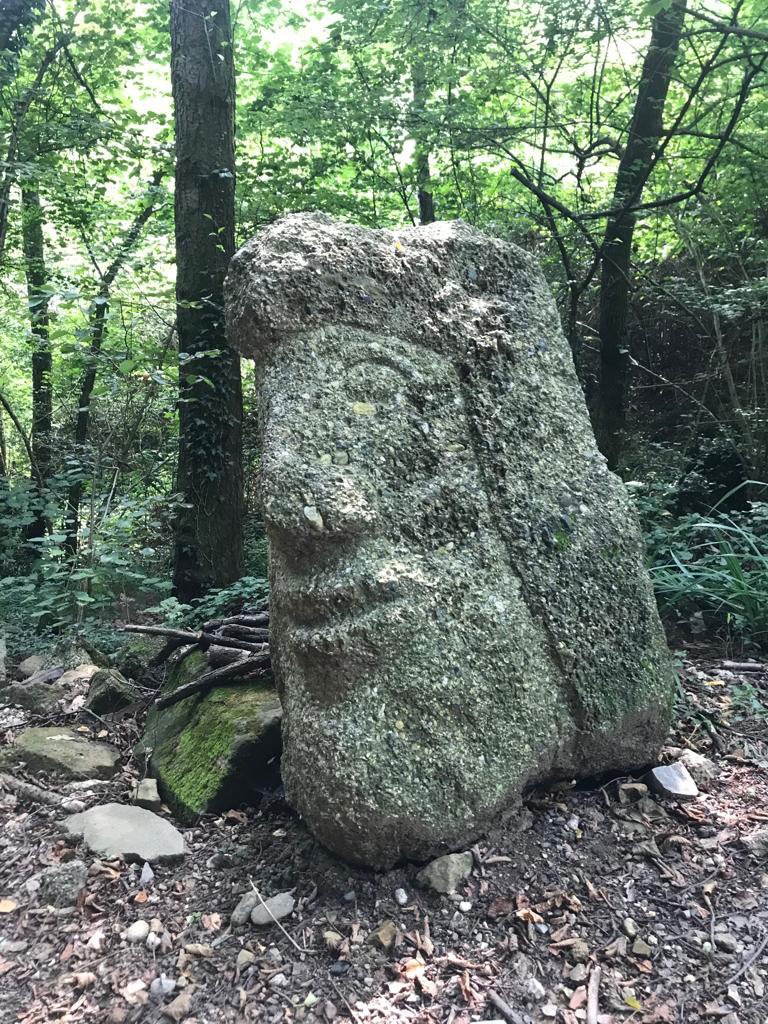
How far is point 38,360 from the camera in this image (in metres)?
8.31

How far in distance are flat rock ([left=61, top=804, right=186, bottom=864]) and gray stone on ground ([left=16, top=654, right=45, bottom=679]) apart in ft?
5.83

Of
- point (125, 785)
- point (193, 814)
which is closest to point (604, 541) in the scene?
point (193, 814)

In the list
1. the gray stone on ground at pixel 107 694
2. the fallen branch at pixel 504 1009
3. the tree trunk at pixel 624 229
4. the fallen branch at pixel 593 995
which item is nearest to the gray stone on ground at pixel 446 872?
the fallen branch at pixel 504 1009

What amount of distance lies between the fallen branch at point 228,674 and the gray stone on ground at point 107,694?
17.7 inches

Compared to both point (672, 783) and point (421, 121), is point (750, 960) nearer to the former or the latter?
point (672, 783)

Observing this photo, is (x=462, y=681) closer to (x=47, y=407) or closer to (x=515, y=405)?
(x=515, y=405)

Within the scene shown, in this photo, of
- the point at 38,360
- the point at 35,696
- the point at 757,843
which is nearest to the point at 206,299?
the point at 35,696

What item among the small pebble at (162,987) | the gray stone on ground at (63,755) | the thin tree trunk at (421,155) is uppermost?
the thin tree trunk at (421,155)

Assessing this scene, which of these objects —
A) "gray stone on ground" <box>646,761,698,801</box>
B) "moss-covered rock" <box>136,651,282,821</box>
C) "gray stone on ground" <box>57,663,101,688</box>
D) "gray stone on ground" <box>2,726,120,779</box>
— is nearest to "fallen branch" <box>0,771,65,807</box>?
"gray stone on ground" <box>2,726,120,779</box>

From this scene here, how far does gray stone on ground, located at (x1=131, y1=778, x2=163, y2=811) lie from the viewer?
250 cm

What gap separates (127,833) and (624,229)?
5.54 m

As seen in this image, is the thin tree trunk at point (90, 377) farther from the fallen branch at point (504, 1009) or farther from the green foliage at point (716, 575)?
the fallen branch at point (504, 1009)

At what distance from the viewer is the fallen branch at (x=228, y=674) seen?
2.89m

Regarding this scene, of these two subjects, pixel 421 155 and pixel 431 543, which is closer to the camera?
pixel 431 543
